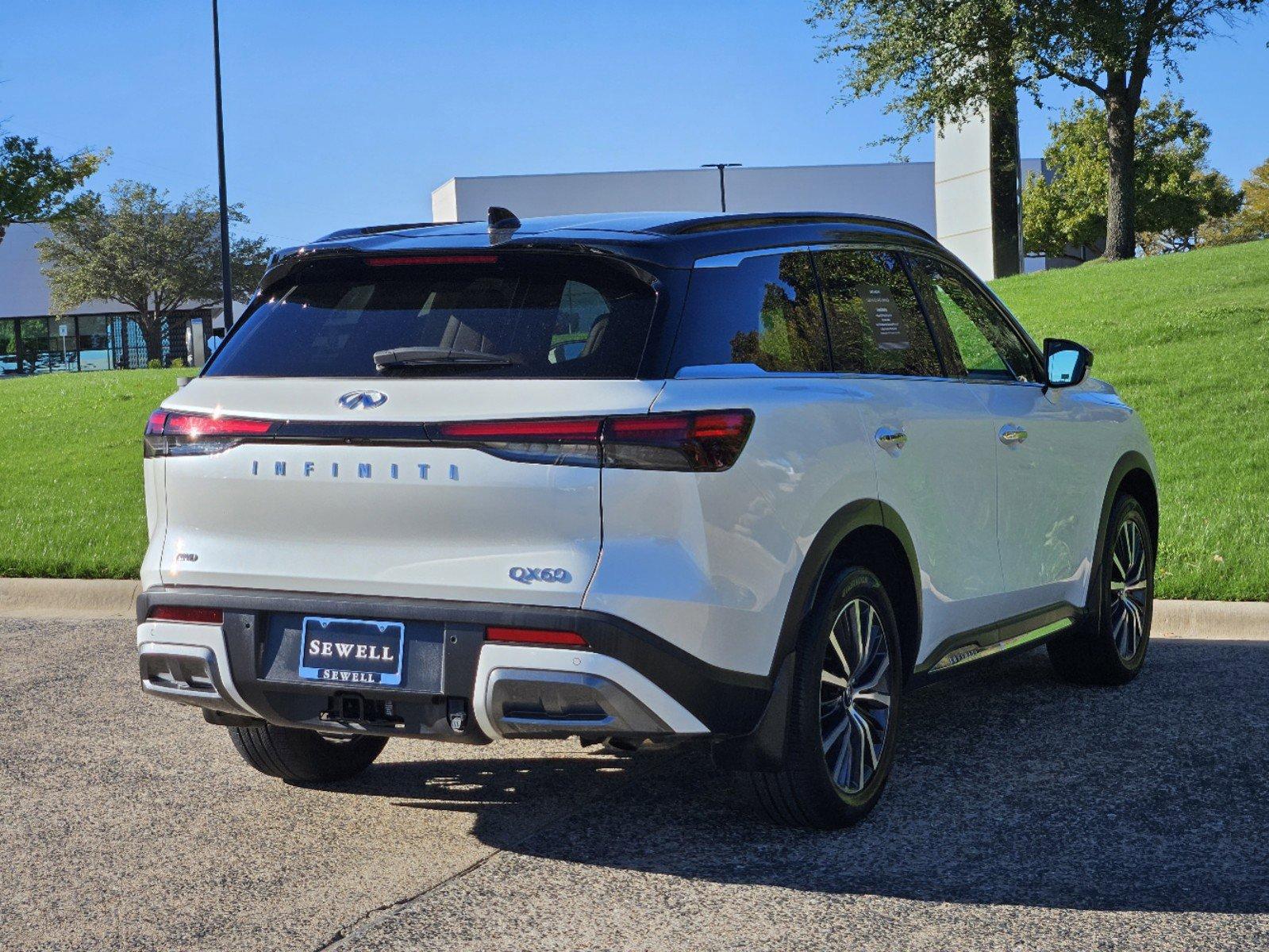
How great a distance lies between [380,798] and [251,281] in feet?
231

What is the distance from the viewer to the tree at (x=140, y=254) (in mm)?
69938

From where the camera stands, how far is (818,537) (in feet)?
14.9

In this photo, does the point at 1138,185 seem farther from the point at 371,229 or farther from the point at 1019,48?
the point at 371,229

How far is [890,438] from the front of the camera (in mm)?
5012

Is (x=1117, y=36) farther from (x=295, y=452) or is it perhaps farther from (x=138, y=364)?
A: (x=138, y=364)

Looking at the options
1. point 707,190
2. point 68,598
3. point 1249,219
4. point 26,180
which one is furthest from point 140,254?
point 68,598

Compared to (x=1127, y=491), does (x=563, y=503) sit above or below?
above

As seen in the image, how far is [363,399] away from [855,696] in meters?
1.77

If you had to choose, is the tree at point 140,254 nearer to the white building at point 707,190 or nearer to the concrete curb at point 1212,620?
the white building at point 707,190

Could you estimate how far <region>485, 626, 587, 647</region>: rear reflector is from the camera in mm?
4086

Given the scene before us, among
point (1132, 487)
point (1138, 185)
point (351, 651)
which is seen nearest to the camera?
point (351, 651)

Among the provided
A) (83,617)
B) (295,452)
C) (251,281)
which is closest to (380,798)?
(295,452)

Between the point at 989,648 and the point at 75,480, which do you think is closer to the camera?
the point at 989,648

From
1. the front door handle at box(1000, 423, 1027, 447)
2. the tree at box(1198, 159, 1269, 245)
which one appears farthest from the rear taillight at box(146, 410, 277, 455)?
the tree at box(1198, 159, 1269, 245)
